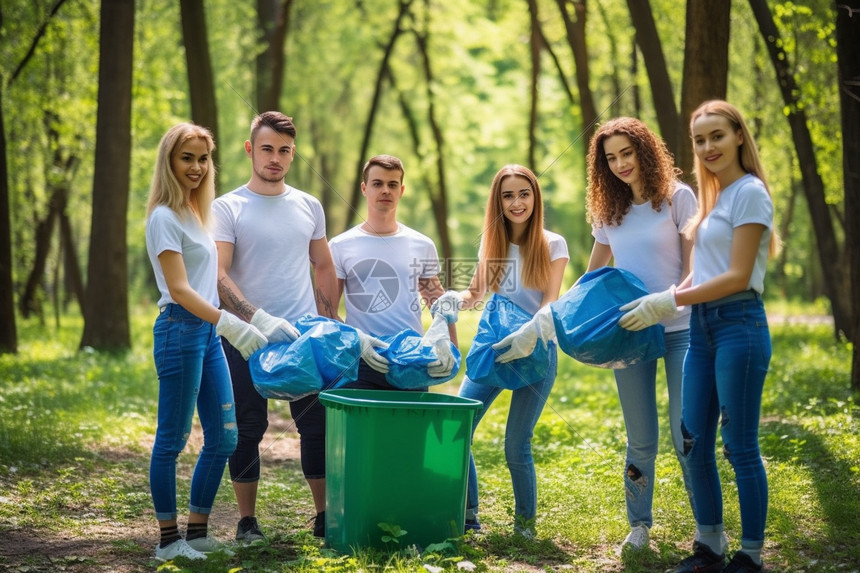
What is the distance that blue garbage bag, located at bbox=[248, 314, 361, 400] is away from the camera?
4.00 metres

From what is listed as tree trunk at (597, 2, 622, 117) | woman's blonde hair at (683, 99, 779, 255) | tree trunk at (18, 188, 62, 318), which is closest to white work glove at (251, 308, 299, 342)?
woman's blonde hair at (683, 99, 779, 255)

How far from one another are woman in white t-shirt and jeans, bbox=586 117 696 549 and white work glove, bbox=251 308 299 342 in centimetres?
156

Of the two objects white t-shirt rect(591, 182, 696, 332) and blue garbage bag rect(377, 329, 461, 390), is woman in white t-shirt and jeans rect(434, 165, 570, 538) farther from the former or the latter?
white t-shirt rect(591, 182, 696, 332)

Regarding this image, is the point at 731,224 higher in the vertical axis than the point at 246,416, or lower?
higher

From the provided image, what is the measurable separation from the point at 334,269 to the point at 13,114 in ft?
43.2

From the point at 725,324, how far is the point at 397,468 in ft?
5.02

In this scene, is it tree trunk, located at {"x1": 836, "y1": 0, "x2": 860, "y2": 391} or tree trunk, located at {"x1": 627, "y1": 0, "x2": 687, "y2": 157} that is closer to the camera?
tree trunk, located at {"x1": 836, "y1": 0, "x2": 860, "y2": 391}

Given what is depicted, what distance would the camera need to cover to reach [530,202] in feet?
14.9

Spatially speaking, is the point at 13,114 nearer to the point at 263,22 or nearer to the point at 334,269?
the point at 263,22

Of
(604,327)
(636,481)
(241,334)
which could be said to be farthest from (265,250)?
(636,481)

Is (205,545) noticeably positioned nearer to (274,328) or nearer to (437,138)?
(274,328)

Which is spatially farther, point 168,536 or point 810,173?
point 810,173

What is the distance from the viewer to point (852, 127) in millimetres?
7438

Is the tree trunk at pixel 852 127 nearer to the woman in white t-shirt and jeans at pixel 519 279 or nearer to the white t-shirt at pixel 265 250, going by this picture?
the woman in white t-shirt and jeans at pixel 519 279
